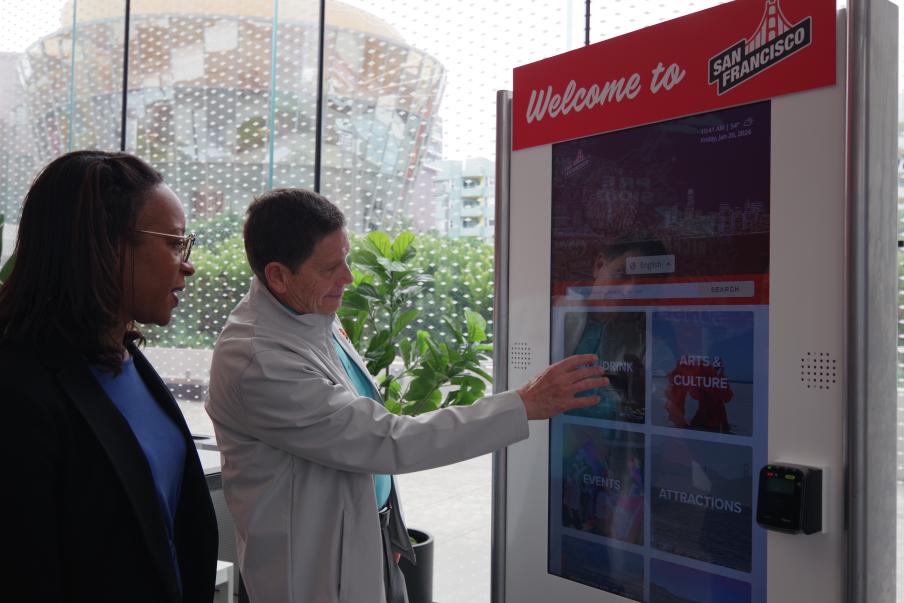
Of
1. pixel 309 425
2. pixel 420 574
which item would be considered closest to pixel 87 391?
pixel 309 425

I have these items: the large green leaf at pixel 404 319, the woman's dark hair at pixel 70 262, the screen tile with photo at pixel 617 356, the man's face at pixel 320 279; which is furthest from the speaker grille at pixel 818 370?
the large green leaf at pixel 404 319

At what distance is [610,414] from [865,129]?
86 cm

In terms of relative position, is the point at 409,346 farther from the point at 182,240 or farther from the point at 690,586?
the point at 182,240

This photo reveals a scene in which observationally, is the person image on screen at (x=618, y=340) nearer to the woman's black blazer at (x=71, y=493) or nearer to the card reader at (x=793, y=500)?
the card reader at (x=793, y=500)

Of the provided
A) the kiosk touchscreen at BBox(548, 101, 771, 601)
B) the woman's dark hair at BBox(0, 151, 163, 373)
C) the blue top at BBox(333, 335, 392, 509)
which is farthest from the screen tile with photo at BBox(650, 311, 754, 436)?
the woman's dark hair at BBox(0, 151, 163, 373)

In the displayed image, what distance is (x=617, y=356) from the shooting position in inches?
77.2

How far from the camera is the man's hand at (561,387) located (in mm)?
1846

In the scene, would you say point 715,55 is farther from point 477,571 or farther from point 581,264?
point 477,571

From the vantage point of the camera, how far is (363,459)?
68.5 inches

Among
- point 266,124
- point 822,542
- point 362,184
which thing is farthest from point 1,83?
point 822,542

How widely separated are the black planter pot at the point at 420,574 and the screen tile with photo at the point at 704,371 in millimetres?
1802

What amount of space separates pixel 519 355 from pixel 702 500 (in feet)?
2.08

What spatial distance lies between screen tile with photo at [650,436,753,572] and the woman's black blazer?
1.12 metres

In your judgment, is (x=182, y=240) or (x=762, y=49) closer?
(x=182, y=240)
